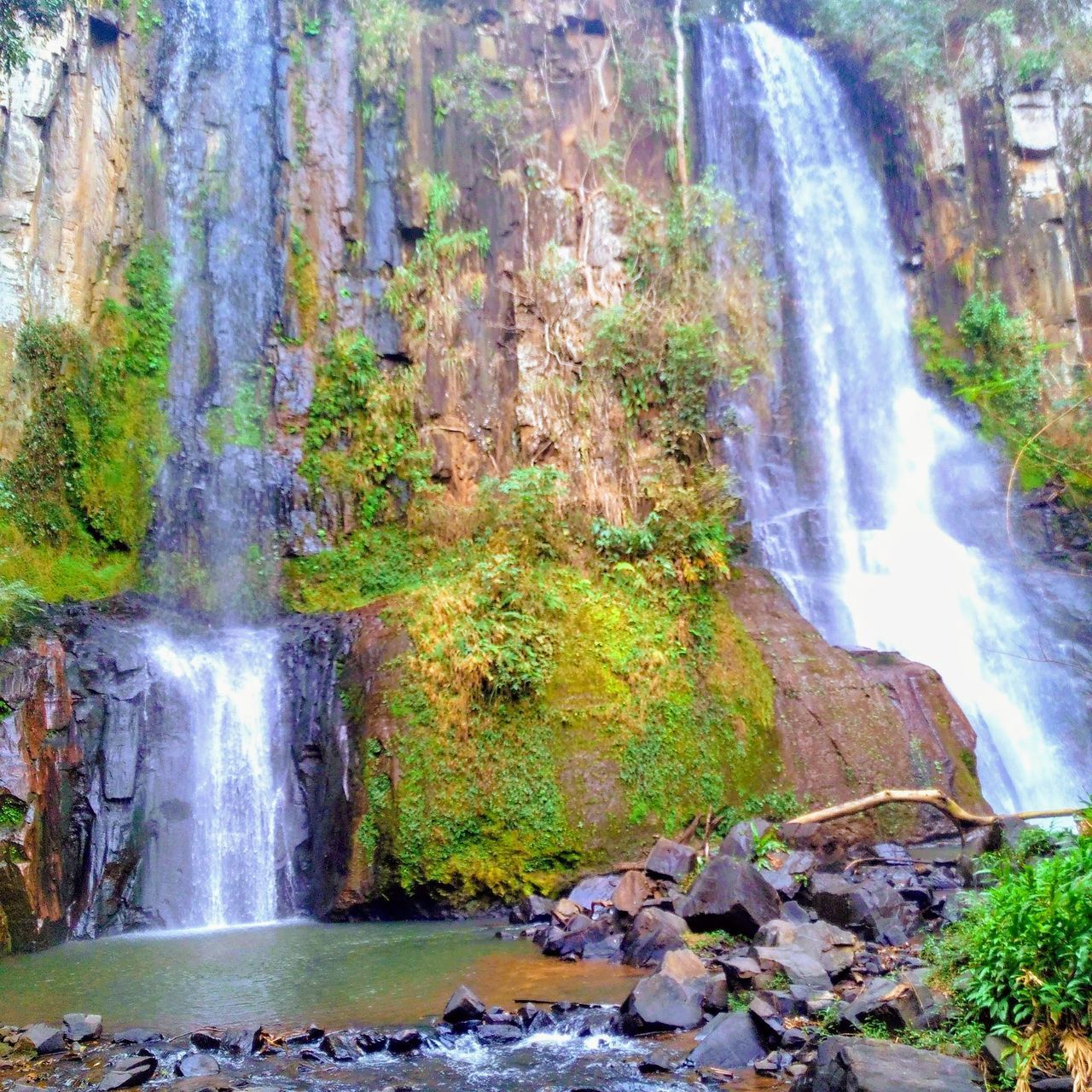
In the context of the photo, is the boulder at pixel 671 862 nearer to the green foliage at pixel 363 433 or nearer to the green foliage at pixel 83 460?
the green foliage at pixel 363 433

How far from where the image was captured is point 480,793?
1105 cm

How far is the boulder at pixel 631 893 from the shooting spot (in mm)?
9055

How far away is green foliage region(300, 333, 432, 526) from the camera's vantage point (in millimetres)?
15602

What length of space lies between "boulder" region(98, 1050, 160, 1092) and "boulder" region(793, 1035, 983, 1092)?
3.54 meters

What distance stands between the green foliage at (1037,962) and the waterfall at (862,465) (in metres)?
8.66

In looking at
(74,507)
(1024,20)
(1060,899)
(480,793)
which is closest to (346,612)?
(480,793)

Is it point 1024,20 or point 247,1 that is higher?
point 1024,20

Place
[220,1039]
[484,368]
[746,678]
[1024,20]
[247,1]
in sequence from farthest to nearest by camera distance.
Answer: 1. [1024,20]
2. [247,1]
3. [484,368]
4. [746,678]
5. [220,1039]

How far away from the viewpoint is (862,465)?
63.5ft

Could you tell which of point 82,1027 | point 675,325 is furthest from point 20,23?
point 82,1027

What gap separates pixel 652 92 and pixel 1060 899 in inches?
762

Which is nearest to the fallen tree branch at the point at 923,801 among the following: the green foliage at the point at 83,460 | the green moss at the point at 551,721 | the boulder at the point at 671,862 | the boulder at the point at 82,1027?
the boulder at the point at 671,862

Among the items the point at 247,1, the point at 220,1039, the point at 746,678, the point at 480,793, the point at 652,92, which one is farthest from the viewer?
the point at 652,92

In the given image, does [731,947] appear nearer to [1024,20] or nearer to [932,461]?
[932,461]
